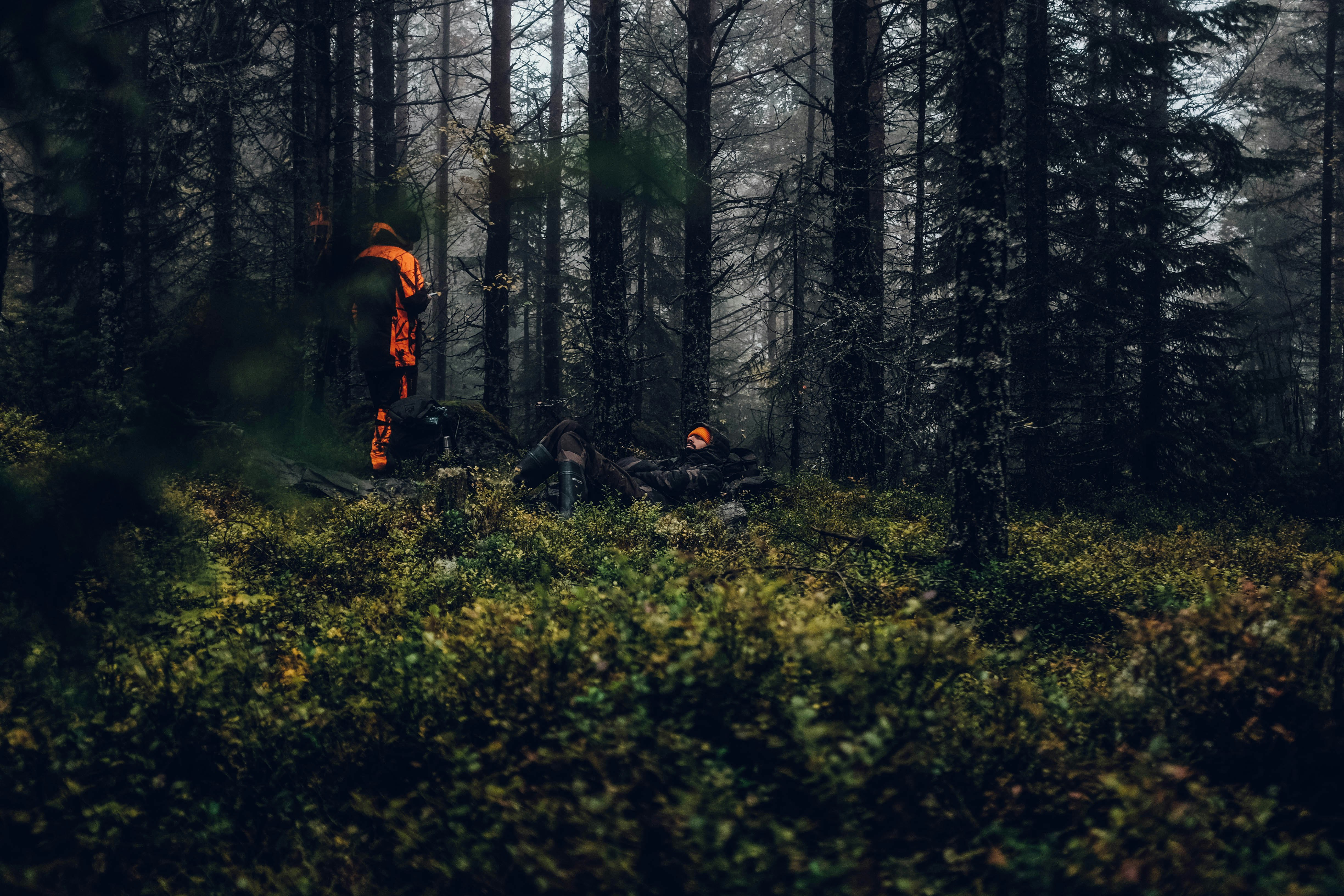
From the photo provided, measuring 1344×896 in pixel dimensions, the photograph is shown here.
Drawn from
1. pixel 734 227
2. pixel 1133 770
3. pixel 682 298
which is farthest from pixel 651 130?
pixel 1133 770

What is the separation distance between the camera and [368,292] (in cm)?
898

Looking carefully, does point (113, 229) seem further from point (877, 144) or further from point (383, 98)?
point (877, 144)

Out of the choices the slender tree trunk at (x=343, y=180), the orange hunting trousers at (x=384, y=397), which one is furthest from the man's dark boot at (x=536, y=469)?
the slender tree trunk at (x=343, y=180)

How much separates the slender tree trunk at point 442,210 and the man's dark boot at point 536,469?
4.14m

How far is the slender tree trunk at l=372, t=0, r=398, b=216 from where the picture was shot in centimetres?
1399

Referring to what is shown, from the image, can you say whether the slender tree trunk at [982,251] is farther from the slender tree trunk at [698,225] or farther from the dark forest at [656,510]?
the slender tree trunk at [698,225]

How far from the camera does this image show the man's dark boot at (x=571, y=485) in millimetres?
8289

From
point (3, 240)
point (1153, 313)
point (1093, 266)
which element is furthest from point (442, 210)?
point (1153, 313)

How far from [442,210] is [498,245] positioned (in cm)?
144

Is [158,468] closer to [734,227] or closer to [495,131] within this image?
[495,131]

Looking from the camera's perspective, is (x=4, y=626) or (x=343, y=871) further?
(x=4, y=626)

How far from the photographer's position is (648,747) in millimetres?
2693

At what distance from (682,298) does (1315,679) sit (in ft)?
35.2

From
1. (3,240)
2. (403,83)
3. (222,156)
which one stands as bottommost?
(3,240)
